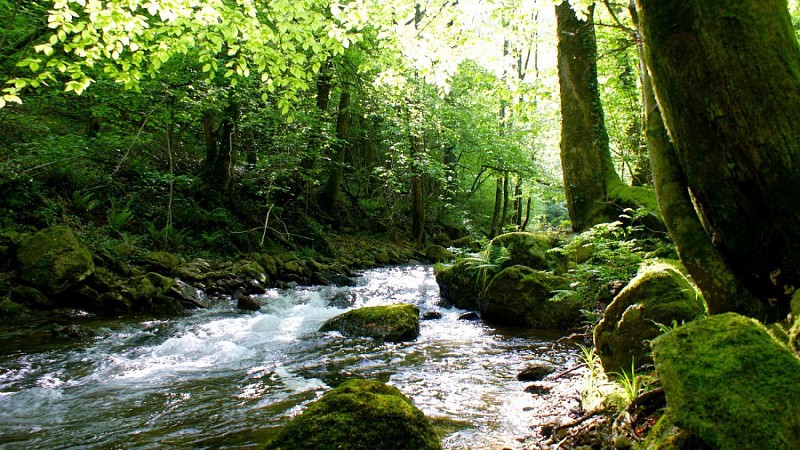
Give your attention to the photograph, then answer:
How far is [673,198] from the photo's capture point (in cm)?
351

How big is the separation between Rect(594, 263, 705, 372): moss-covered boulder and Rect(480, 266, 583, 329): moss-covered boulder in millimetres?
3514

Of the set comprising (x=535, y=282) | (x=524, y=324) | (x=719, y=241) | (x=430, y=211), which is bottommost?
(x=524, y=324)

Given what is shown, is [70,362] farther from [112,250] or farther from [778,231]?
[778,231]

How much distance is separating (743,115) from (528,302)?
6122 millimetres

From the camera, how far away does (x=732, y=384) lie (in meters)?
2.20

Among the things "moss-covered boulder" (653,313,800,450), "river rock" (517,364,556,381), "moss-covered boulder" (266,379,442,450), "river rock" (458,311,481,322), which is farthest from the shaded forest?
"moss-covered boulder" (266,379,442,450)

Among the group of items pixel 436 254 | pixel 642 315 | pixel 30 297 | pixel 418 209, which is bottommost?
pixel 642 315

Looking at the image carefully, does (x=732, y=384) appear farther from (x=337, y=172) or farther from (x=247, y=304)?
(x=337, y=172)

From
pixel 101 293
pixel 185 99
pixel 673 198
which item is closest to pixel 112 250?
pixel 101 293

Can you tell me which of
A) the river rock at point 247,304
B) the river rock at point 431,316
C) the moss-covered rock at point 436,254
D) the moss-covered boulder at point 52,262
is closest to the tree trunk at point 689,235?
the river rock at point 431,316

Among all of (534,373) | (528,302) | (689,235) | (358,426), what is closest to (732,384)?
(689,235)

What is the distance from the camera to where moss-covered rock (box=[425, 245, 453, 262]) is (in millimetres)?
20438

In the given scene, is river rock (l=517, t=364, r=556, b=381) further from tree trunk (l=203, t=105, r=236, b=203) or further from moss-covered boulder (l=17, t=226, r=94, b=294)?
tree trunk (l=203, t=105, r=236, b=203)

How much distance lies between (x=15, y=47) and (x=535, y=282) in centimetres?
1154
